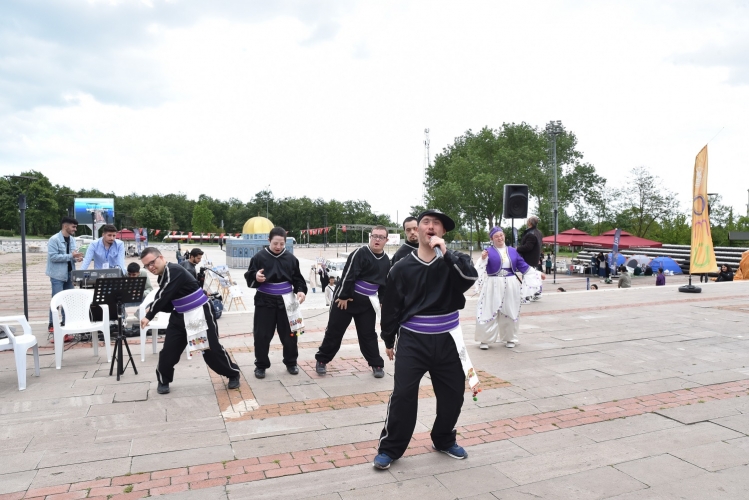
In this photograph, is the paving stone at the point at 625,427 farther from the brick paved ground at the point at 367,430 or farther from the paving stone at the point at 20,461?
the paving stone at the point at 20,461

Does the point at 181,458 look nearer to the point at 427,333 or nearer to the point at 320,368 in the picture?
the point at 427,333

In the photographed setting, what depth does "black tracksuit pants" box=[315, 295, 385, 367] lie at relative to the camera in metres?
6.11

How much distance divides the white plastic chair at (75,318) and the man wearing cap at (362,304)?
2.70 meters

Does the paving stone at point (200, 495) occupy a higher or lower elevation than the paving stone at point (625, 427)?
Answer: lower

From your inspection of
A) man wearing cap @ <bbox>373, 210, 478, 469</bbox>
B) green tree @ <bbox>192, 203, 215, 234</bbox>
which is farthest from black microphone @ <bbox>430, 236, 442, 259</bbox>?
green tree @ <bbox>192, 203, 215, 234</bbox>

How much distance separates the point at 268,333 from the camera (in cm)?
608

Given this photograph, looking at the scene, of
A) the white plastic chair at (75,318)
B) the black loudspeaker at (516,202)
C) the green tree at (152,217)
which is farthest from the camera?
the green tree at (152,217)

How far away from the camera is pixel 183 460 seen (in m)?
3.92

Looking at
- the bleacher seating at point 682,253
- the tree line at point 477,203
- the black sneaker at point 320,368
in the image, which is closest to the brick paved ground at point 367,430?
the black sneaker at point 320,368

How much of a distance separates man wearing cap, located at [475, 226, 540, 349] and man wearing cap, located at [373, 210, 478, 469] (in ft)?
12.5

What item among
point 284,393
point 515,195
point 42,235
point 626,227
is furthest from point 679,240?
point 42,235

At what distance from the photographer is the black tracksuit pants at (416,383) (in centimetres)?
371

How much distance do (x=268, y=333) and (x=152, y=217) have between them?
76967 millimetres

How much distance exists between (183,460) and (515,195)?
890 centimetres
